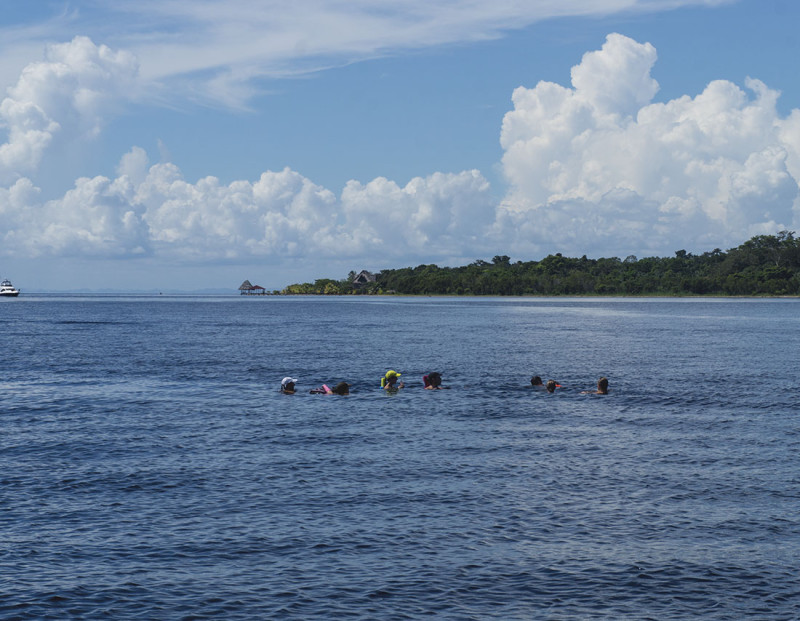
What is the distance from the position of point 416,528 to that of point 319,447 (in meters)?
13.2

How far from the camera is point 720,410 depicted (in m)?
48.8

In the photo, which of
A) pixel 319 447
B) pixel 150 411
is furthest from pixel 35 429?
pixel 319 447

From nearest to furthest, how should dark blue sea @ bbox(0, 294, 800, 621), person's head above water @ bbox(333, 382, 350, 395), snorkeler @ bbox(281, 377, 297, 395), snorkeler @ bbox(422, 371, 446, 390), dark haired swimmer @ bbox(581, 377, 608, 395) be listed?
dark blue sea @ bbox(0, 294, 800, 621) < person's head above water @ bbox(333, 382, 350, 395) < dark haired swimmer @ bbox(581, 377, 608, 395) < snorkeler @ bbox(281, 377, 297, 395) < snorkeler @ bbox(422, 371, 446, 390)

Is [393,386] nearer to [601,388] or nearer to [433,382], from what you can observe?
[433,382]

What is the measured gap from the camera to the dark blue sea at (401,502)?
20547 millimetres

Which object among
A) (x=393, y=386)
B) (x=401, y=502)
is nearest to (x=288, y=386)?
(x=393, y=386)

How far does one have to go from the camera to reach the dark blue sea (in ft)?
67.4

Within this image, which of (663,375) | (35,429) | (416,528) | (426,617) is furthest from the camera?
(663,375)

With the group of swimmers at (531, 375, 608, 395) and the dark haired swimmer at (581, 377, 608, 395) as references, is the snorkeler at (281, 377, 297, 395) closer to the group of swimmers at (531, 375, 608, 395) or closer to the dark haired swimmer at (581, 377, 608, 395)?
the group of swimmers at (531, 375, 608, 395)

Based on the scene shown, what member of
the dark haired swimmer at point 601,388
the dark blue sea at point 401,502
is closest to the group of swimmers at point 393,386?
the dark haired swimmer at point 601,388

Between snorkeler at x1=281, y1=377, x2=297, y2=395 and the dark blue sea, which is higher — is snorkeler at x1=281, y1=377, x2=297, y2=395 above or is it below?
above

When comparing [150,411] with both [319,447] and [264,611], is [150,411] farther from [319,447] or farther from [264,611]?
[264,611]

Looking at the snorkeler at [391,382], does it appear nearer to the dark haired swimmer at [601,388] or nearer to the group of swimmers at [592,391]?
the group of swimmers at [592,391]

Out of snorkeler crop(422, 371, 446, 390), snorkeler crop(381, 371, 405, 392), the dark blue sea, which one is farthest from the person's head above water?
snorkeler crop(422, 371, 446, 390)
